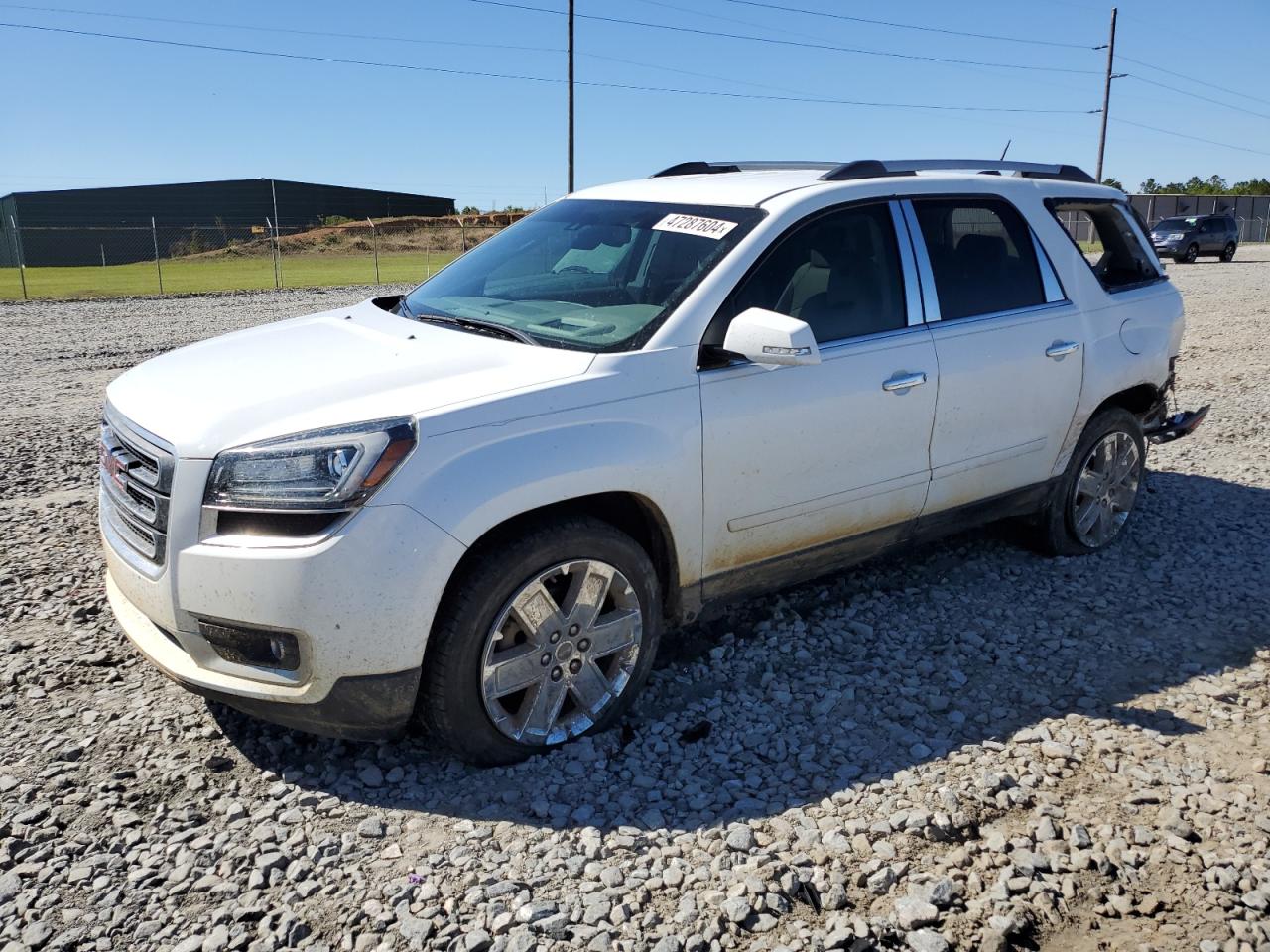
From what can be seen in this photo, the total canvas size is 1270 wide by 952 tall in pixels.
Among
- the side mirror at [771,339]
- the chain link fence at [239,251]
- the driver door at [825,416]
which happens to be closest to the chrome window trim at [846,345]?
the driver door at [825,416]

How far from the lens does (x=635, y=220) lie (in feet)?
14.7

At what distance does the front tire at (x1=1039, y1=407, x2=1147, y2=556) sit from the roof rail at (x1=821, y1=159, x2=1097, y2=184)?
1288 mm

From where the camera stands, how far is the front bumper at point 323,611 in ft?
9.97

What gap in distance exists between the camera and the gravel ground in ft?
9.34

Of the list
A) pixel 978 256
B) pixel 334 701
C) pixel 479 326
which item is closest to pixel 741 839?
pixel 334 701

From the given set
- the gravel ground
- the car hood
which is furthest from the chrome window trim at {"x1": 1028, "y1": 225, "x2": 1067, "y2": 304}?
the car hood

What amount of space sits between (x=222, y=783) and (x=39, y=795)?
564 millimetres

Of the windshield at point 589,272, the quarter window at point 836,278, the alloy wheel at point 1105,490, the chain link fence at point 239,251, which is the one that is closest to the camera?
the windshield at point 589,272

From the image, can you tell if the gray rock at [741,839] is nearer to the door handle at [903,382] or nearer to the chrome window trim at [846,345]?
the chrome window trim at [846,345]

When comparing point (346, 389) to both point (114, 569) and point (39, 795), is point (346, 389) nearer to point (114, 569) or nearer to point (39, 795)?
point (114, 569)

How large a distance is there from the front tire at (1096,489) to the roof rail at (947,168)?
1288mm

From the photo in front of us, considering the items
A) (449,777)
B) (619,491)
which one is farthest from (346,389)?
(449,777)

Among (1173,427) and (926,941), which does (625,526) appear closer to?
(926,941)

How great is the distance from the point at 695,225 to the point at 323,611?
2145mm
